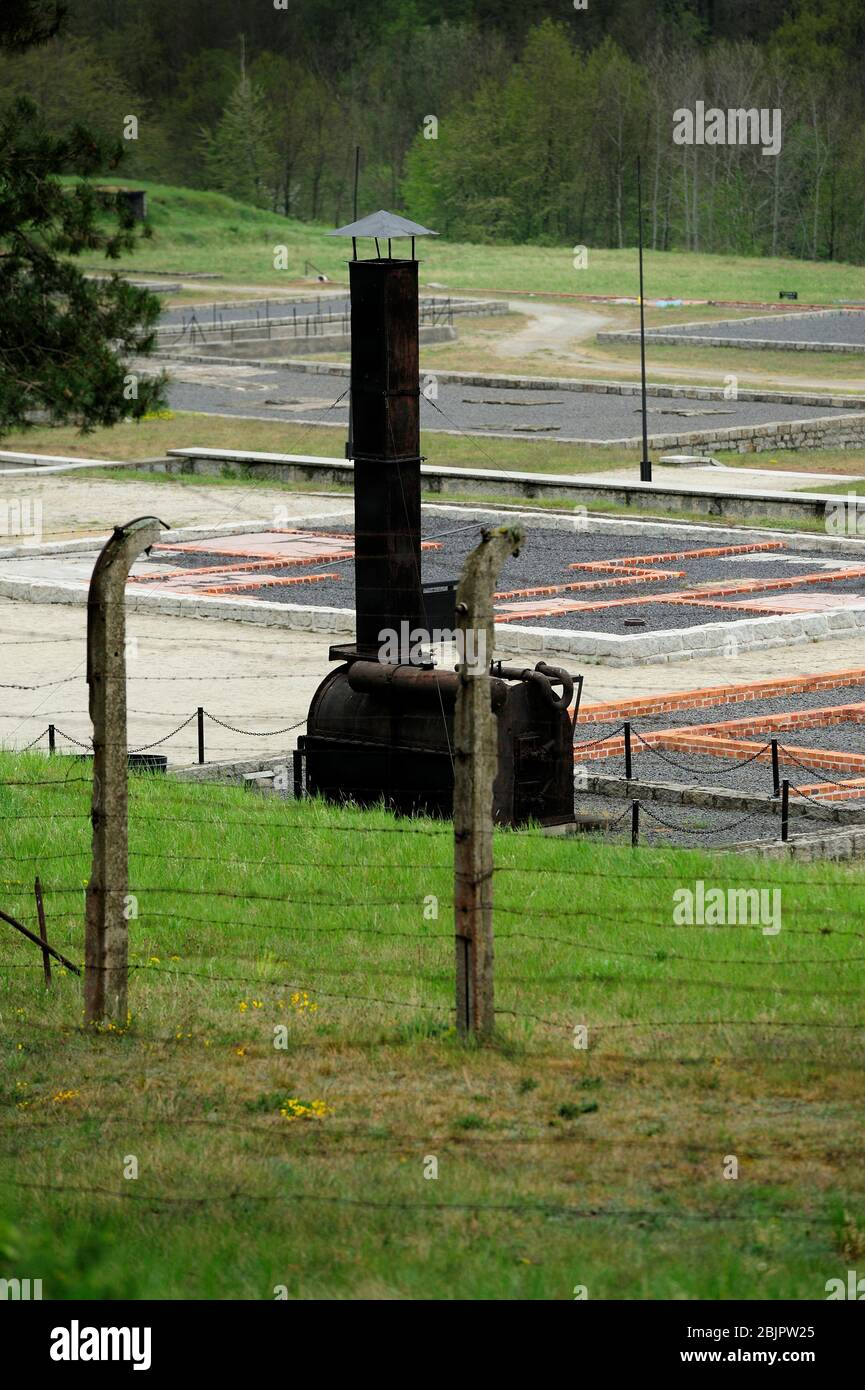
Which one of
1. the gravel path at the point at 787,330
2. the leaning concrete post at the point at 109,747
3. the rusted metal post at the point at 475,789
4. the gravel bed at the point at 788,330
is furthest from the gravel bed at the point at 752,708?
the gravel bed at the point at 788,330

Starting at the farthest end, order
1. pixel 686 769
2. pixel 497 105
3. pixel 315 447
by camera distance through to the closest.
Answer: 1. pixel 497 105
2. pixel 315 447
3. pixel 686 769

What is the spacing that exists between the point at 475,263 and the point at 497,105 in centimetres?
2689

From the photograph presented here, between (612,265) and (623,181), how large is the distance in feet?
67.9

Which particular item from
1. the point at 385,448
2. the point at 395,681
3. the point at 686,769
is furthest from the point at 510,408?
the point at 395,681

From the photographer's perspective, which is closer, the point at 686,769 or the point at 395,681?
the point at 395,681

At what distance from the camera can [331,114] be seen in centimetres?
12194

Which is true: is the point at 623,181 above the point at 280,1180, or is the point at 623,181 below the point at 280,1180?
above

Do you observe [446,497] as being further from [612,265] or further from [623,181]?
[623,181]

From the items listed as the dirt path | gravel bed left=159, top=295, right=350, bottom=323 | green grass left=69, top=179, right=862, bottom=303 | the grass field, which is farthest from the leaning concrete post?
green grass left=69, top=179, right=862, bottom=303

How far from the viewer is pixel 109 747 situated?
858cm

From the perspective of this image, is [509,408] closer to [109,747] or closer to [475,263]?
[475,263]

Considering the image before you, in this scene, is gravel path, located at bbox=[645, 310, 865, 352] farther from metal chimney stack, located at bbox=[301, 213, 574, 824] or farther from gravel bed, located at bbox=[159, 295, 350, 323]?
metal chimney stack, located at bbox=[301, 213, 574, 824]
